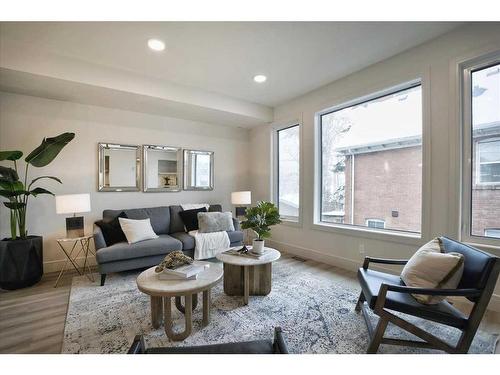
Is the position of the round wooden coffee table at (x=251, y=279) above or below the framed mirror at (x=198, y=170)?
below

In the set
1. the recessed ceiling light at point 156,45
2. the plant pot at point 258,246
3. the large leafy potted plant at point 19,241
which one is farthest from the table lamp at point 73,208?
the plant pot at point 258,246

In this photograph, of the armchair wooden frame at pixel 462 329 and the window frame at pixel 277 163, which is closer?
the armchair wooden frame at pixel 462 329

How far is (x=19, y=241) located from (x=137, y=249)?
4.20 feet

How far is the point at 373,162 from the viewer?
130 inches

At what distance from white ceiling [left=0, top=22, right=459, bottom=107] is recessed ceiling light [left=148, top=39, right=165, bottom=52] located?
2.4 inches

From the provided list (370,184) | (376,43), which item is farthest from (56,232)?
(376,43)

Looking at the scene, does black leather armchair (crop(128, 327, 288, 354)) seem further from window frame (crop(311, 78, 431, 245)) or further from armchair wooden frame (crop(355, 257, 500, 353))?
window frame (crop(311, 78, 431, 245))

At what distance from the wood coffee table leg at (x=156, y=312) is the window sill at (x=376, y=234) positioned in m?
2.57

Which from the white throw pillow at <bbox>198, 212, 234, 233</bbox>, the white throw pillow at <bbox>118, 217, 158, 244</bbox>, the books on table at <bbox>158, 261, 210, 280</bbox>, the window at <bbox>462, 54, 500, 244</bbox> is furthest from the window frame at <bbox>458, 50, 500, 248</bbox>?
the white throw pillow at <bbox>118, 217, 158, 244</bbox>

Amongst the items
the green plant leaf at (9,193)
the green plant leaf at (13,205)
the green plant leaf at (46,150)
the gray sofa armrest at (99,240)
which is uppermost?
the green plant leaf at (46,150)

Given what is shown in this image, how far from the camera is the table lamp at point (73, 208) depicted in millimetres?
2879

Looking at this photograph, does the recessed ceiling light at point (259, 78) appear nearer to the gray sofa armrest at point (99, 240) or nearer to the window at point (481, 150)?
the window at point (481, 150)

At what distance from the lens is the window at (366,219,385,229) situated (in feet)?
10.4

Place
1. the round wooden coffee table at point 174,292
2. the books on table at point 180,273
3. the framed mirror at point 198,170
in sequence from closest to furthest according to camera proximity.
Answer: the round wooden coffee table at point 174,292, the books on table at point 180,273, the framed mirror at point 198,170
